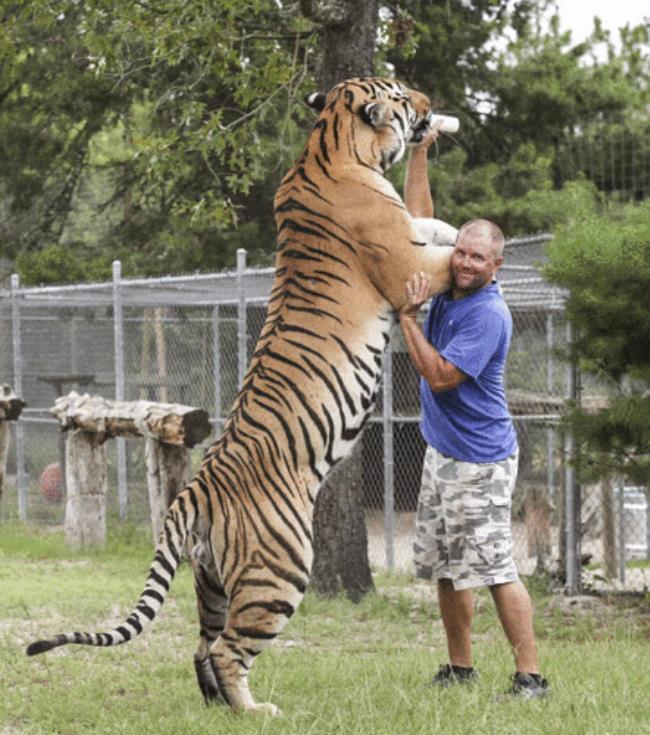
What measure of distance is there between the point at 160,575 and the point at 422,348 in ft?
4.26

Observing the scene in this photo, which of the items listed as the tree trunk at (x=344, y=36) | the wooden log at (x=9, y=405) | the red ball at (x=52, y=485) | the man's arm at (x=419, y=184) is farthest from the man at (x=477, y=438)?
the red ball at (x=52, y=485)

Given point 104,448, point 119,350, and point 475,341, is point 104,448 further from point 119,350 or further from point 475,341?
point 475,341

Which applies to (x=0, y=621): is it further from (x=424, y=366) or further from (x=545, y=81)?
(x=545, y=81)

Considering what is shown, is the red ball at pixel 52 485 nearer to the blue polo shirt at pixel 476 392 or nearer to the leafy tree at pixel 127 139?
the leafy tree at pixel 127 139

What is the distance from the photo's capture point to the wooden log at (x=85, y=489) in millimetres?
11039

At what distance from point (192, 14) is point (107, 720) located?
18.9 ft

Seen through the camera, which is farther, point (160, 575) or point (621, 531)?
point (621, 531)

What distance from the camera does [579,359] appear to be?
8.02 m

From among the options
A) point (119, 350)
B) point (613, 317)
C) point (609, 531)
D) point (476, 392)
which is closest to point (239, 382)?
point (119, 350)

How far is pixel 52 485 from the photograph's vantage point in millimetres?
16094

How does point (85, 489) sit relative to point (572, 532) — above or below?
above

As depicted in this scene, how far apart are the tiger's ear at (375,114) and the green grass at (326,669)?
222 cm

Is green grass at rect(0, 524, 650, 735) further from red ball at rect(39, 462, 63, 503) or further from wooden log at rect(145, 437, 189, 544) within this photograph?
red ball at rect(39, 462, 63, 503)

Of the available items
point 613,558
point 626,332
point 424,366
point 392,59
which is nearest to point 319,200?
point 424,366
